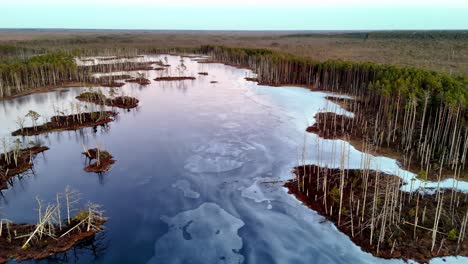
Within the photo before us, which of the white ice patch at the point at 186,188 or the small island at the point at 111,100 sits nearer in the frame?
the white ice patch at the point at 186,188

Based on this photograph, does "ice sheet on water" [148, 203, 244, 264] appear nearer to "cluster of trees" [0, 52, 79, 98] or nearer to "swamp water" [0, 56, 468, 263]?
"swamp water" [0, 56, 468, 263]

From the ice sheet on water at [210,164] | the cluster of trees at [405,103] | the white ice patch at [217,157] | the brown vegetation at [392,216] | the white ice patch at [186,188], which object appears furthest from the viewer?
the white ice patch at [217,157]

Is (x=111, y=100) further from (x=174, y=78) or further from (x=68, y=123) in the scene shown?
(x=174, y=78)

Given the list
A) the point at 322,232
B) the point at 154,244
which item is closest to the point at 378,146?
the point at 322,232

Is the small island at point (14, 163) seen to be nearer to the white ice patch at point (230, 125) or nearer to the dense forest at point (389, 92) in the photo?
the white ice patch at point (230, 125)

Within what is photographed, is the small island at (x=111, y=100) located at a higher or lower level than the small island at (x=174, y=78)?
lower

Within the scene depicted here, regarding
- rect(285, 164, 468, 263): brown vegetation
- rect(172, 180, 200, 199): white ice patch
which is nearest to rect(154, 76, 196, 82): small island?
rect(172, 180, 200, 199): white ice patch

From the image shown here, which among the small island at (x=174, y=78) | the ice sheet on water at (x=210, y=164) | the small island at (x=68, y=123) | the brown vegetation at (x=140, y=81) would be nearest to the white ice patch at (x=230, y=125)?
the ice sheet on water at (x=210, y=164)

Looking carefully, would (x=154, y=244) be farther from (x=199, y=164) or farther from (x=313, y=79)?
(x=313, y=79)
